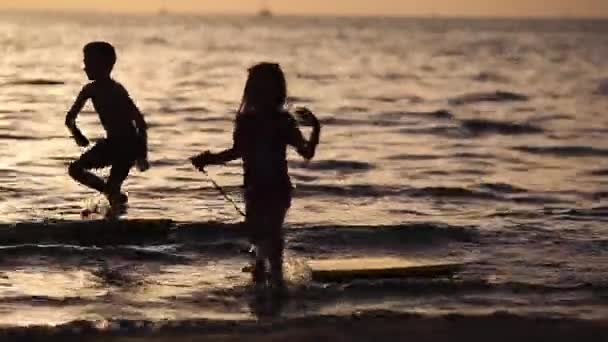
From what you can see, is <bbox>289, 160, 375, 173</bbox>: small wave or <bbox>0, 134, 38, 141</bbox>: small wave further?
<bbox>0, 134, 38, 141</bbox>: small wave

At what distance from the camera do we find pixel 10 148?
66.6ft

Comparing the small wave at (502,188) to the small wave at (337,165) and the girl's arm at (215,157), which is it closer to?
the small wave at (337,165)

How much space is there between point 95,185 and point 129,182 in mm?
3867

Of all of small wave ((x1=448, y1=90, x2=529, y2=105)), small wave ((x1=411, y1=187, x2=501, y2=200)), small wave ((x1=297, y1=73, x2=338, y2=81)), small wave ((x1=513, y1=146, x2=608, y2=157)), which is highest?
small wave ((x1=411, y1=187, x2=501, y2=200))

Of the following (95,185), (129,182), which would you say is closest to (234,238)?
(95,185)

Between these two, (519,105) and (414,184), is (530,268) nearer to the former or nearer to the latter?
(414,184)

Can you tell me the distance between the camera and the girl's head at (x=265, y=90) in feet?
27.0

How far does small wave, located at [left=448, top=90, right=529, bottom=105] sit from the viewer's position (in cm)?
3753

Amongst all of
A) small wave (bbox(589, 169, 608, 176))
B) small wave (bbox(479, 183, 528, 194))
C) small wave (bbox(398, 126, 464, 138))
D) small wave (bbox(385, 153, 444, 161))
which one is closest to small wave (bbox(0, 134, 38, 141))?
small wave (bbox(385, 153, 444, 161))

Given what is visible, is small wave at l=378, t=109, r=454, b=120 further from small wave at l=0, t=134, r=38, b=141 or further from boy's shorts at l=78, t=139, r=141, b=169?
boy's shorts at l=78, t=139, r=141, b=169

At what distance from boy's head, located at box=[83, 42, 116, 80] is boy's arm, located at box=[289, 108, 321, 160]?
3.25 meters

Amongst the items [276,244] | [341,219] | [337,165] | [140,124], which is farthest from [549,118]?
[276,244]

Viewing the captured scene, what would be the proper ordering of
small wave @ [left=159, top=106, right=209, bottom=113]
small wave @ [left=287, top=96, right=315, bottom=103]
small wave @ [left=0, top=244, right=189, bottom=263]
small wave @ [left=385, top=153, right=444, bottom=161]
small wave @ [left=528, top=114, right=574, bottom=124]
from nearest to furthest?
small wave @ [left=0, top=244, right=189, bottom=263] < small wave @ [left=385, top=153, right=444, bottom=161] < small wave @ [left=528, top=114, right=574, bottom=124] < small wave @ [left=159, top=106, right=209, bottom=113] < small wave @ [left=287, top=96, right=315, bottom=103]

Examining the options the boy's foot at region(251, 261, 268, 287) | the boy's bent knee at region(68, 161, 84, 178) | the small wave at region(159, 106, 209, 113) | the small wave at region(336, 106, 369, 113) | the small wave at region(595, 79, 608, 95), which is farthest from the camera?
the small wave at region(595, 79, 608, 95)
